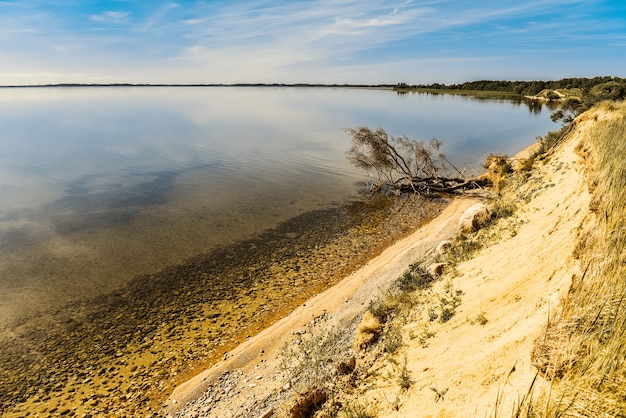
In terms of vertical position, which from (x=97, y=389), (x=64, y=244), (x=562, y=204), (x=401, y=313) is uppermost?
(x=562, y=204)

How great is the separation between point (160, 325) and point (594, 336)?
1535cm

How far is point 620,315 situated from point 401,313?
22.2 feet

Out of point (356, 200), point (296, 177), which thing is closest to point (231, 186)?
point (296, 177)

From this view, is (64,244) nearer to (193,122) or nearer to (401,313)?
(401,313)

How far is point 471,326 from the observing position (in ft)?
26.0

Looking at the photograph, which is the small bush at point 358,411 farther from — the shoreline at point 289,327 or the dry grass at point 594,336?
the shoreline at point 289,327

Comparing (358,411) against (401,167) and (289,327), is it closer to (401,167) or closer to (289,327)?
(289,327)

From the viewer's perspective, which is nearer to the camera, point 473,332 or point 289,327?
point 473,332

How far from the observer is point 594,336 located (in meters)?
4.35

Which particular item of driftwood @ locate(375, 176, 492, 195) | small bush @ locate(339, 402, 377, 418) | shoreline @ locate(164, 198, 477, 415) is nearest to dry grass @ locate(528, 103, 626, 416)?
small bush @ locate(339, 402, 377, 418)

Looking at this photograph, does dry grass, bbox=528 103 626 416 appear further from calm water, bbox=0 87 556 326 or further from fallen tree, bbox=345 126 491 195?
fallen tree, bbox=345 126 491 195

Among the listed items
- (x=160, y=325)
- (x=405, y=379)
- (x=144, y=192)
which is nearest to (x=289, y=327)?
(x=160, y=325)

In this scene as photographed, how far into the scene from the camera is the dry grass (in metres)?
3.71

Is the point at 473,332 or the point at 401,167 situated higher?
the point at 401,167
